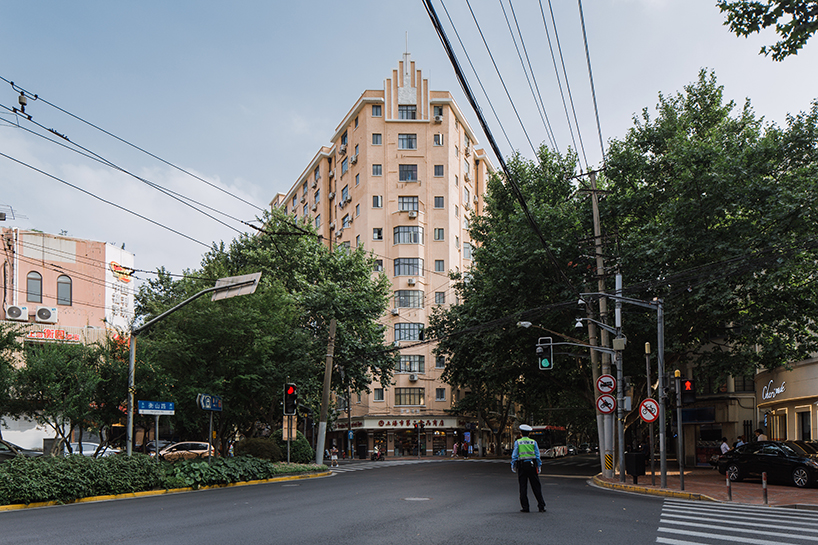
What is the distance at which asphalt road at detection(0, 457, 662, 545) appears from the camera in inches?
376

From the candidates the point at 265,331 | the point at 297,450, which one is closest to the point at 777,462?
the point at 265,331

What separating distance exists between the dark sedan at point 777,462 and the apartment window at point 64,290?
38123mm

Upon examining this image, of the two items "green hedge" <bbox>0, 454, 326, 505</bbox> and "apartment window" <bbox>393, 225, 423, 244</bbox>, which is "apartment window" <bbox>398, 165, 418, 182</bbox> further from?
"green hedge" <bbox>0, 454, 326, 505</bbox>

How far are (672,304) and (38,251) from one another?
36.0 meters

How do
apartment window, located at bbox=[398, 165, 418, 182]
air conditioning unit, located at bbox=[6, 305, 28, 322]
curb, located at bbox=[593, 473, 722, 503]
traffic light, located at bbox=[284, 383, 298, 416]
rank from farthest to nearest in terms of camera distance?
apartment window, located at bbox=[398, 165, 418, 182] < air conditioning unit, located at bbox=[6, 305, 28, 322] < traffic light, located at bbox=[284, 383, 298, 416] < curb, located at bbox=[593, 473, 722, 503]

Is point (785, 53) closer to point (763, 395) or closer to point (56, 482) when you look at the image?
point (56, 482)

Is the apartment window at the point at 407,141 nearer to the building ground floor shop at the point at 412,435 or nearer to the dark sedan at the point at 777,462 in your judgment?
the building ground floor shop at the point at 412,435

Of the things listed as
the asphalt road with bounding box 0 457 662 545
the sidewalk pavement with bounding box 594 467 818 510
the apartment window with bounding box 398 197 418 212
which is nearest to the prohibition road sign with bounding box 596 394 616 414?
the sidewalk pavement with bounding box 594 467 818 510

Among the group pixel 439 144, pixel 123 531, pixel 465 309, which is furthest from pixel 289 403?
pixel 439 144

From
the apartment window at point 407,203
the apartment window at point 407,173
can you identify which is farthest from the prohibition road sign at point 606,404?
the apartment window at point 407,173

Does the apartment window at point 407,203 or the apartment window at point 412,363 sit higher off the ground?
the apartment window at point 407,203

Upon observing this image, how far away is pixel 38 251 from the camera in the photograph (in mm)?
41656

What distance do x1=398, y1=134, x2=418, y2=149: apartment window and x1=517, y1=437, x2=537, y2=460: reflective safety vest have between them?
173 ft

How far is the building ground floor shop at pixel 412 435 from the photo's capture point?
5825cm
